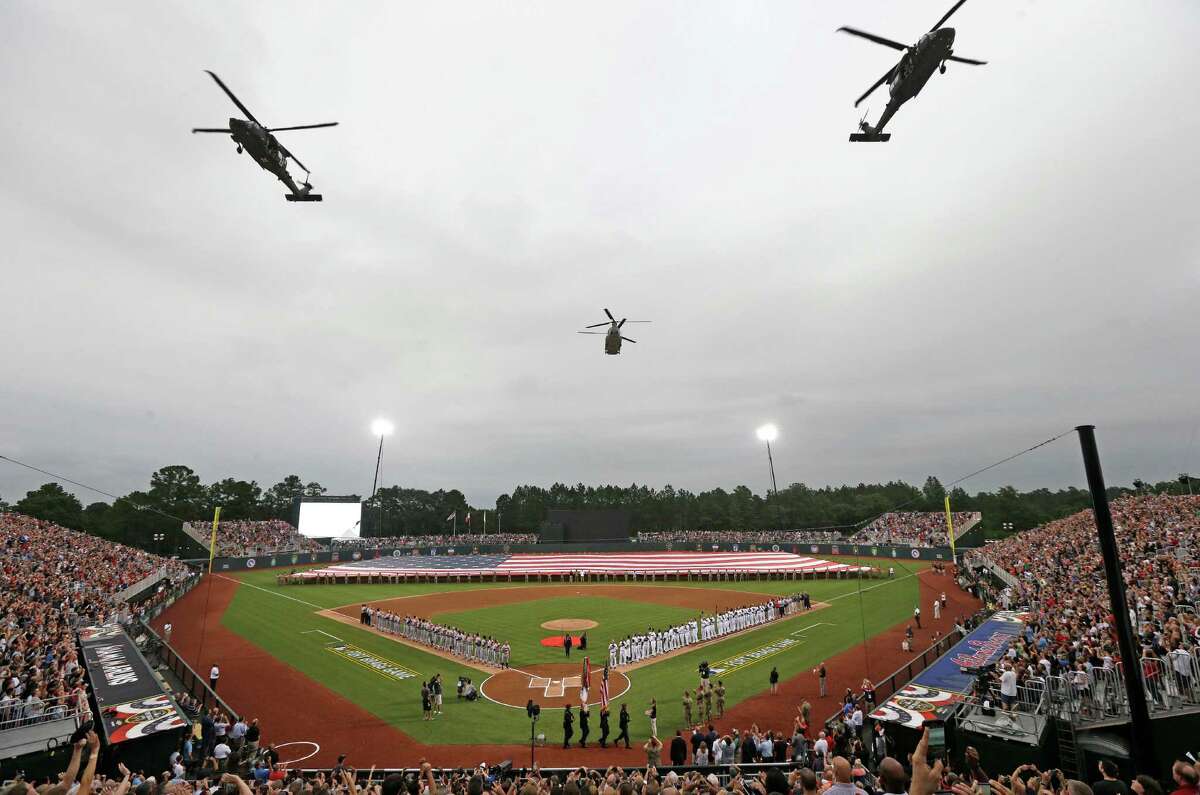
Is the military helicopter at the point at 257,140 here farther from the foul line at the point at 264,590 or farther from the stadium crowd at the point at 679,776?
the foul line at the point at 264,590

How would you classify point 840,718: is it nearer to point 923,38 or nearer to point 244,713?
point 923,38

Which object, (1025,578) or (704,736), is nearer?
(704,736)

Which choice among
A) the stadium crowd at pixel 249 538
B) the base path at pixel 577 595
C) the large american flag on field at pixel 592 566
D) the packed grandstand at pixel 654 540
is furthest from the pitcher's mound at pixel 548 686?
the stadium crowd at pixel 249 538

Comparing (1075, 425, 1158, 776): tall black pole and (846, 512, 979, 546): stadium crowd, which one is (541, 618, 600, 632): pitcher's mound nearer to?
(1075, 425, 1158, 776): tall black pole

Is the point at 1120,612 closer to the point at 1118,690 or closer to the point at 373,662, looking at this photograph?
the point at 1118,690

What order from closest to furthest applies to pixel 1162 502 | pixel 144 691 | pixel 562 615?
pixel 144 691 → pixel 1162 502 → pixel 562 615

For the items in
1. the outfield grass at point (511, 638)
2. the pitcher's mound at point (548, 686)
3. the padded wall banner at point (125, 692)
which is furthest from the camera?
the pitcher's mound at point (548, 686)

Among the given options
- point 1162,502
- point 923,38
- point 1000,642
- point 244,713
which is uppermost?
point 923,38

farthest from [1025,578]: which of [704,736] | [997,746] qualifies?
[704,736]
